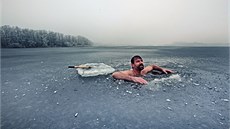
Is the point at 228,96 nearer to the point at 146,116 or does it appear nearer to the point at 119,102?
the point at 146,116

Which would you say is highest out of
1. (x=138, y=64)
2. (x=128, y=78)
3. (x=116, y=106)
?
(x=138, y=64)

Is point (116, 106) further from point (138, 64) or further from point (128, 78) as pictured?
point (138, 64)

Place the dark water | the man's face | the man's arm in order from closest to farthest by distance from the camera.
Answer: the dark water, the man's arm, the man's face

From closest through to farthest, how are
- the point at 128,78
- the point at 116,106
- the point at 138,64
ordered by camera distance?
the point at 116,106, the point at 128,78, the point at 138,64

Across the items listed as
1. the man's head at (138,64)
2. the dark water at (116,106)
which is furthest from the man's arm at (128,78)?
the man's head at (138,64)

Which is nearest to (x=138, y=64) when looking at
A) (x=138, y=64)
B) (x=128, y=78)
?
(x=138, y=64)

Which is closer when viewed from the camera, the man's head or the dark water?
the dark water

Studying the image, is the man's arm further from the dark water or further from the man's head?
the man's head

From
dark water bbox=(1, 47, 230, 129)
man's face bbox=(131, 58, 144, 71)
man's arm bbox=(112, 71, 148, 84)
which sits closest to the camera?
dark water bbox=(1, 47, 230, 129)

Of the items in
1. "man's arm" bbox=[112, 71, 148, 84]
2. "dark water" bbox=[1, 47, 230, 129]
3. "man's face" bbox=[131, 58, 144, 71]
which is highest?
"man's face" bbox=[131, 58, 144, 71]

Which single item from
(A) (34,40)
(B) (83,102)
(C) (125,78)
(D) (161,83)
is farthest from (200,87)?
(A) (34,40)

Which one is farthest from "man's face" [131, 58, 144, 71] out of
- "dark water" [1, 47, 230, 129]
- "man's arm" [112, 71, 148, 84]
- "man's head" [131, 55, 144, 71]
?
"dark water" [1, 47, 230, 129]

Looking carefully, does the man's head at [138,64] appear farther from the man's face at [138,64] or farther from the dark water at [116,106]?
the dark water at [116,106]

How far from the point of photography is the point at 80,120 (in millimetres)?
5117
